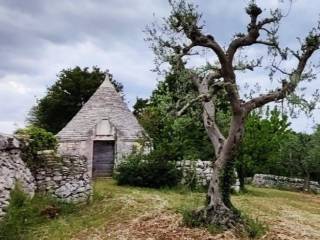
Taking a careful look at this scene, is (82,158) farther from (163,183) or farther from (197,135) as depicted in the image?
(197,135)

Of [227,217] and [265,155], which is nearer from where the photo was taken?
[227,217]

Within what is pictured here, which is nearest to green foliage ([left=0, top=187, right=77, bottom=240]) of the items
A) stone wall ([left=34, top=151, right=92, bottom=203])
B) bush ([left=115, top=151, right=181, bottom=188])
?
stone wall ([left=34, top=151, right=92, bottom=203])

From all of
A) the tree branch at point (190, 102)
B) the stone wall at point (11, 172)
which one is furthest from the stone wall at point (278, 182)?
the tree branch at point (190, 102)

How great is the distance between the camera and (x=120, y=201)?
1445cm

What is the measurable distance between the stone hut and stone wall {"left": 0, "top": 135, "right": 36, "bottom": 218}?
29.9 feet

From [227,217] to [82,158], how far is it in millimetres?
5920

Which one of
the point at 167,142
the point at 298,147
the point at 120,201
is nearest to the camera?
the point at 120,201

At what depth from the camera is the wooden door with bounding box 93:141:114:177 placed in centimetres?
2327

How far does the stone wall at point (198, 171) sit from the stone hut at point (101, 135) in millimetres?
4096

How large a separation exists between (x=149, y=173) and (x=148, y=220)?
613cm

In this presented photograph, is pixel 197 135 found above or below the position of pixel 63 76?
below

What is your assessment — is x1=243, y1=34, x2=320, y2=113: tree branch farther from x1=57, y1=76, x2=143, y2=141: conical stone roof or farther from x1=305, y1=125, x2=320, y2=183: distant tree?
x1=305, y1=125, x2=320, y2=183: distant tree

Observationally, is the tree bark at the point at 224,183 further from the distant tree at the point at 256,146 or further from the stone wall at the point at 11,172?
the distant tree at the point at 256,146

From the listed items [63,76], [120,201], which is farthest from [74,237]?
[63,76]
